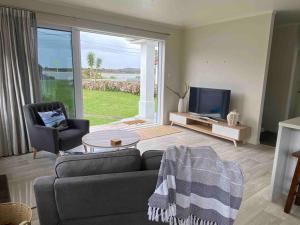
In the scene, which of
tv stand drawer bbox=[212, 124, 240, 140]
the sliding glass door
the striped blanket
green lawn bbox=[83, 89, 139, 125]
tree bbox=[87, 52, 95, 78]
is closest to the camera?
the striped blanket

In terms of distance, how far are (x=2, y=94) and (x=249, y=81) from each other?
14.1 ft

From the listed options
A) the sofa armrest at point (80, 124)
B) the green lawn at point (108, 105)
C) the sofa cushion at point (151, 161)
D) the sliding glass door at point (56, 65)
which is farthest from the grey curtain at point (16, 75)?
the green lawn at point (108, 105)

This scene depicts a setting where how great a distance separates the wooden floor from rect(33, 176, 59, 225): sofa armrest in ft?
2.70

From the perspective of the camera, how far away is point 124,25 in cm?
439

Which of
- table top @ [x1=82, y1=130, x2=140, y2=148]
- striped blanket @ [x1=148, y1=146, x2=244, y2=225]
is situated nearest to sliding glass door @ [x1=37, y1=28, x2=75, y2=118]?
table top @ [x1=82, y1=130, x2=140, y2=148]

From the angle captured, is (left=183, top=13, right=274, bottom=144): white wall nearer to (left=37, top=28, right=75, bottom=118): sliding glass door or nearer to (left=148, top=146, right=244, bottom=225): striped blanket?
(left=37, top=28, right=75, bottom=118): sliding glass door

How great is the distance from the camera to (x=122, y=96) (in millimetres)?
8242

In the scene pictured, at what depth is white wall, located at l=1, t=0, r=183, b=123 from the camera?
3472mm

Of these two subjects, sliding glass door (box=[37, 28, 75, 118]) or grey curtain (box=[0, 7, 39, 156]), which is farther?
sliding glass door (box=[37, 28, 75, 118])

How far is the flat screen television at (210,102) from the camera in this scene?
437 cm

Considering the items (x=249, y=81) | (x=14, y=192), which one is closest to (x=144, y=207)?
(x=14, y=192)

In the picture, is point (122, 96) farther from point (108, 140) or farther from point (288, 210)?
point (288, 210)

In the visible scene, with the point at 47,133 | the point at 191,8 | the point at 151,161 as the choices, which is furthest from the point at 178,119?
the point at 151,161

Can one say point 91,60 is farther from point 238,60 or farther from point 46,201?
point 46,201
